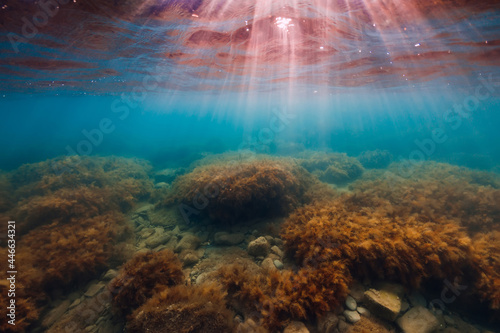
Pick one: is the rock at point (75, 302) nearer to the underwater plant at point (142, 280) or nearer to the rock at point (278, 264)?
the underwater plant at point (142, 280)

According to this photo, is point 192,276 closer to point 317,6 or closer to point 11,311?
point 11,311

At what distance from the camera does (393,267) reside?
4.34 m

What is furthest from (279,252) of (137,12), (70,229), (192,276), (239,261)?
(137,12)

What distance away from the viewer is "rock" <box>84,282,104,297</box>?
552cm

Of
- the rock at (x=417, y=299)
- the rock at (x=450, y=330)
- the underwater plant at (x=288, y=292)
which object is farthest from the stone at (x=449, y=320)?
the underwater plant at (x=288, y=292)

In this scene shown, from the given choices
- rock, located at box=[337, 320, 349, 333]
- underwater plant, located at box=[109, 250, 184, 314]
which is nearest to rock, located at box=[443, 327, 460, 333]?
rock, located at box=[337, 320, 349, 333]

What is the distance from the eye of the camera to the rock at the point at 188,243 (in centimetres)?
684

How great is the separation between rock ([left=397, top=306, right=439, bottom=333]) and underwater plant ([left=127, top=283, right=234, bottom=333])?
3.30 meters

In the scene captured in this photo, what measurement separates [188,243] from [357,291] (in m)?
5.43

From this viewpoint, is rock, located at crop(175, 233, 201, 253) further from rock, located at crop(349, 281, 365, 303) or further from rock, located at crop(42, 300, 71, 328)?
rock, located at crop(349, 281, 365, 303)

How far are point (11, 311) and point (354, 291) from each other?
7.89 m

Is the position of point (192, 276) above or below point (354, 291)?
below

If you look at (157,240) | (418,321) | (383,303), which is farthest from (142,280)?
(418,321)

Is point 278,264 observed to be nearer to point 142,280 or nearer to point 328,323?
point 328,323
